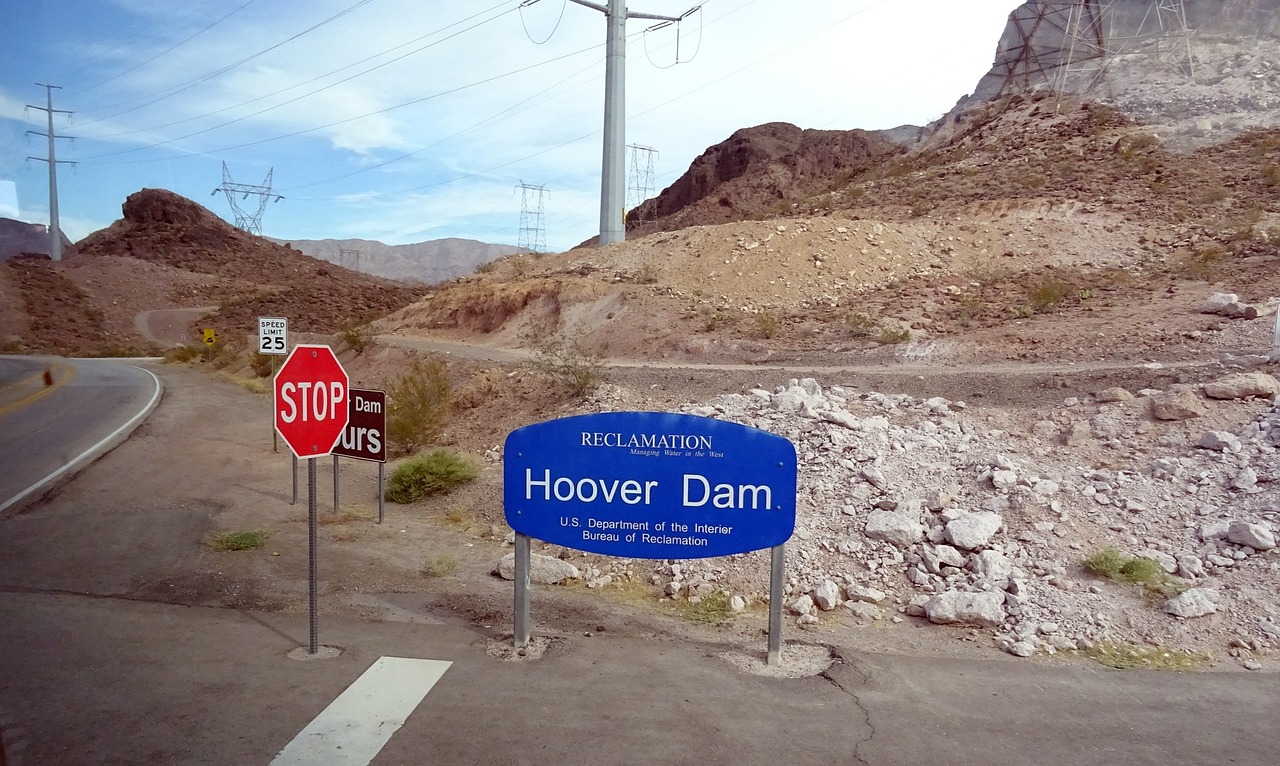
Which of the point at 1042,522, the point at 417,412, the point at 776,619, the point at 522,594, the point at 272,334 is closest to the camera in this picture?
the point at 776,619

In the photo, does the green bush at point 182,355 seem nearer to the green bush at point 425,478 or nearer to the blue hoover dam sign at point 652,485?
the green bush at point 425,478

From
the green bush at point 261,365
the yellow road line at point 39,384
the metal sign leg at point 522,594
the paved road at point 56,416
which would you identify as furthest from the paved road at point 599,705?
the green bush at point 261,365

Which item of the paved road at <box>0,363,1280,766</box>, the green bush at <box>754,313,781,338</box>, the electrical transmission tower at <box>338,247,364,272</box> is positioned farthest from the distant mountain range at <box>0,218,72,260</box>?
the electrical transmission tower at <box>338,247,364,272</box>

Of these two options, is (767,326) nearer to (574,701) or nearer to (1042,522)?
(1042,522)

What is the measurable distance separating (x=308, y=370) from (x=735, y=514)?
2.85 meters

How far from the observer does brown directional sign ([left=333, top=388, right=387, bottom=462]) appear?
10109 mm

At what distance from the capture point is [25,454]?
14.5 metres

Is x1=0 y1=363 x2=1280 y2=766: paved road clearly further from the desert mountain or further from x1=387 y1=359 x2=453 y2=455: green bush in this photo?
the desert mountain

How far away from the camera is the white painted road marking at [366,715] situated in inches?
165

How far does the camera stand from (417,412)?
15.4m

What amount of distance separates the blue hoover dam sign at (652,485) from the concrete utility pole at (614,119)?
106 ft

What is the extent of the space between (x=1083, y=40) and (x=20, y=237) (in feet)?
187

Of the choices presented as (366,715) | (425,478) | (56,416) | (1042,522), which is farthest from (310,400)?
(56,416)

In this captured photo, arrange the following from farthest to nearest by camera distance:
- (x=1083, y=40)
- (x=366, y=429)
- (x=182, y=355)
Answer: (x=1083, y=40) → (x=182, y=355) → (x=366, y=429)
